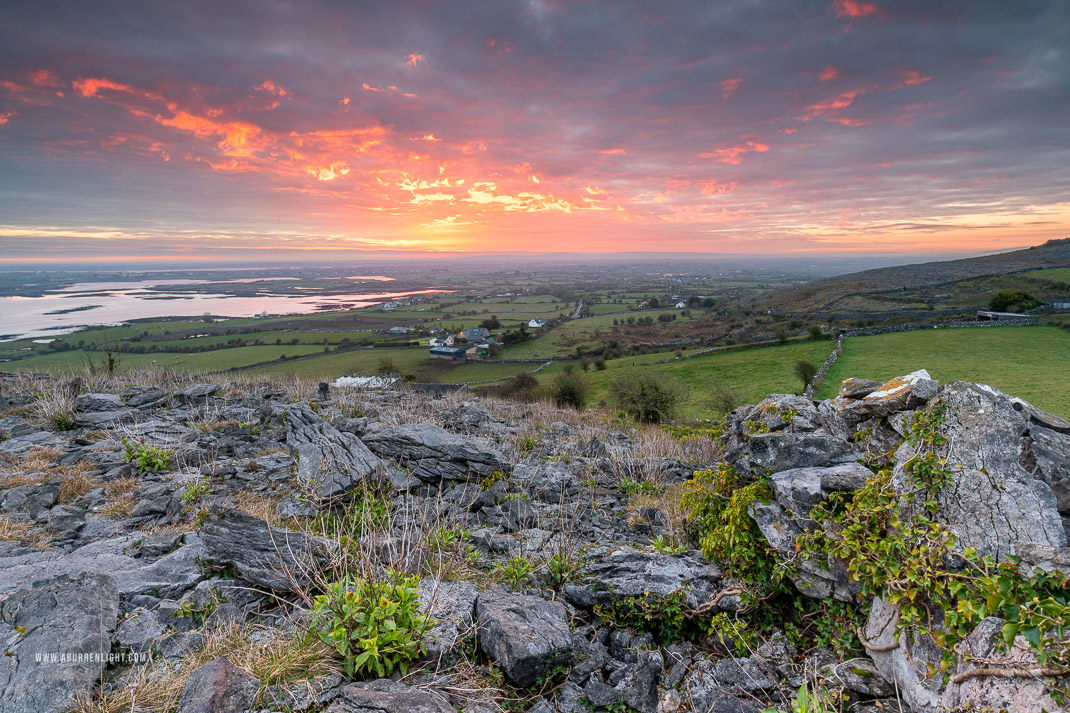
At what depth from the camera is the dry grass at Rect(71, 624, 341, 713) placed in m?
3.10

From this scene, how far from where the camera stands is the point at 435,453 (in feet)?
28.0

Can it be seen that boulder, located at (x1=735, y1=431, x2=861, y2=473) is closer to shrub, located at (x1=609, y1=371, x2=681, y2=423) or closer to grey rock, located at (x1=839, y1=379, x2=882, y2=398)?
grey rock, located at (x1=839, y1=379, x2=882, y2=398)

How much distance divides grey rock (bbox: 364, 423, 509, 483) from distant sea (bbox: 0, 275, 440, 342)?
77.9 meters

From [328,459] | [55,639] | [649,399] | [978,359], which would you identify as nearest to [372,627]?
[55,639]

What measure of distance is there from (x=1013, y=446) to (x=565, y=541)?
458cm

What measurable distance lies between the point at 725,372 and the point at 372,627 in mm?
48191

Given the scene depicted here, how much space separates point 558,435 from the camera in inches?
532

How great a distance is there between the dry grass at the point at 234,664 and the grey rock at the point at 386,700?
321 mm

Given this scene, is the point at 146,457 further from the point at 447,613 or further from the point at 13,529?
the point at 447,613

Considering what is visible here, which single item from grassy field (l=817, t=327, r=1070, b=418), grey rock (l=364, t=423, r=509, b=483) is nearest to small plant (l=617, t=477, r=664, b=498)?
grey rock (l=364, t=423, r=509, b=483)

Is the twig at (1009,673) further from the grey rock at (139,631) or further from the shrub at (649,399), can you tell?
the shrub at (649,399)

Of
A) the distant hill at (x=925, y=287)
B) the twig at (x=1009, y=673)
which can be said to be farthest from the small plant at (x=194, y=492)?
the distant hill at (x=925, y=287)

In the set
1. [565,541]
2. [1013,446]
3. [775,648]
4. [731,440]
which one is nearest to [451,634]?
[565,541]

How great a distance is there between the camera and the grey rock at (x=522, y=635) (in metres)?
3.81
